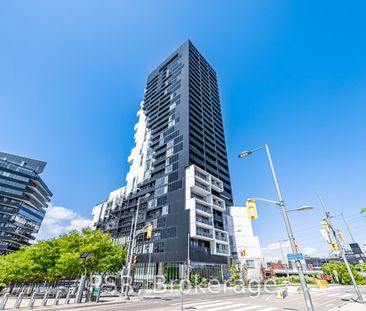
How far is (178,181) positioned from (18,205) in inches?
3187

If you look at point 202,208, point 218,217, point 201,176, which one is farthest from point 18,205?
point 218,217

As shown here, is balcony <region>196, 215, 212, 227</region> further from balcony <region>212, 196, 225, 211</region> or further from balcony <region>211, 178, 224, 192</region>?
balcony <region>211, 178, 224, 192</region>

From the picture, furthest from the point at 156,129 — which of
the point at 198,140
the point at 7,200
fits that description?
the point at 7,200

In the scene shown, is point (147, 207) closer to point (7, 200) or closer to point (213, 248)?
point (213, 248)

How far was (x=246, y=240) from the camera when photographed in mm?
59969

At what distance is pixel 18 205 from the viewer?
87.2 meters

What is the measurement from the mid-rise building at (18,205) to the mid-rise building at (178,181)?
3728 cm

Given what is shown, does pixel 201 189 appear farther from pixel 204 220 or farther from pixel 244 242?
pixel 244 242

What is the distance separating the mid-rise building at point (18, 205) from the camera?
8138cm

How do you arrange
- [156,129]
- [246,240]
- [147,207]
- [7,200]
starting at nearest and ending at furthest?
[147,207] < [246,240] < [156,129] < [7,200]

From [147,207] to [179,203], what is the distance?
463 inches

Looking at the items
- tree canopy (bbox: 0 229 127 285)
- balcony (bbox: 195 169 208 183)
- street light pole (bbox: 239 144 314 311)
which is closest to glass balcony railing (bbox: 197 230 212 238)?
balcony (bbox: 195 169 208 183)

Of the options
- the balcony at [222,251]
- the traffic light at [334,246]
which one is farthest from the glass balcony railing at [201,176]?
the traffic light at [334,246]

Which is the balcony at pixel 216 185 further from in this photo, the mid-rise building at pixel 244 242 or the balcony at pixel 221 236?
the balcony at pixel 221 236
